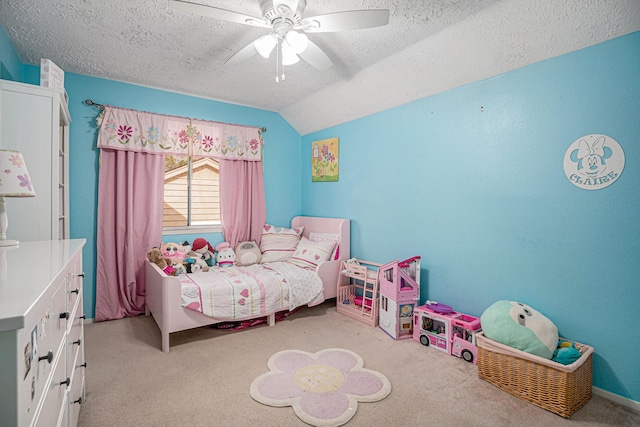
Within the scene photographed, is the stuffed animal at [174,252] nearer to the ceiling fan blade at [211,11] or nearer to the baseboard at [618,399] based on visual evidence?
the ceiling fan blade at [211,11]

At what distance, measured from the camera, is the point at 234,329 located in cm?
305

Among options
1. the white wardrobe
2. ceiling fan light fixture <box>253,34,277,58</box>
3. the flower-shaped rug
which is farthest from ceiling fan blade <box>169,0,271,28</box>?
→ the flower-shaped rug

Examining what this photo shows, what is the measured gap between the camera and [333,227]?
395 cm

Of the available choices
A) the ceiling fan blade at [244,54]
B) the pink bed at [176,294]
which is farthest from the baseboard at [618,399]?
the ceiling fan blade at [244,54]

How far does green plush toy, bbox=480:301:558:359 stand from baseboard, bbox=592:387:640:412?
0.38 m

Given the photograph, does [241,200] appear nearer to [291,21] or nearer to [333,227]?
[333,227]

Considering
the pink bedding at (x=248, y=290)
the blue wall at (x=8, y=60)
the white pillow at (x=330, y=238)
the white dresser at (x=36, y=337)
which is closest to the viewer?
the white dresser at (x=36, y=337)

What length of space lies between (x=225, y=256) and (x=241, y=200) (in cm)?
72

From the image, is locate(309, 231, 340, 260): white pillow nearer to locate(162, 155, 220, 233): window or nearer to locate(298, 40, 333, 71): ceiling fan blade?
locate(162, 155, 220, 233): window

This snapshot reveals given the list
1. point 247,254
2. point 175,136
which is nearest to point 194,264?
point 247,254

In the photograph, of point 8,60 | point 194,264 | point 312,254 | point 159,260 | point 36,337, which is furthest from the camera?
point 312,254

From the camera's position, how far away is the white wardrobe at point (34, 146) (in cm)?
209

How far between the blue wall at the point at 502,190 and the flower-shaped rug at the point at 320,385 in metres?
1.09

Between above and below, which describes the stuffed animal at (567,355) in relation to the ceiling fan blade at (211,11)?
below
